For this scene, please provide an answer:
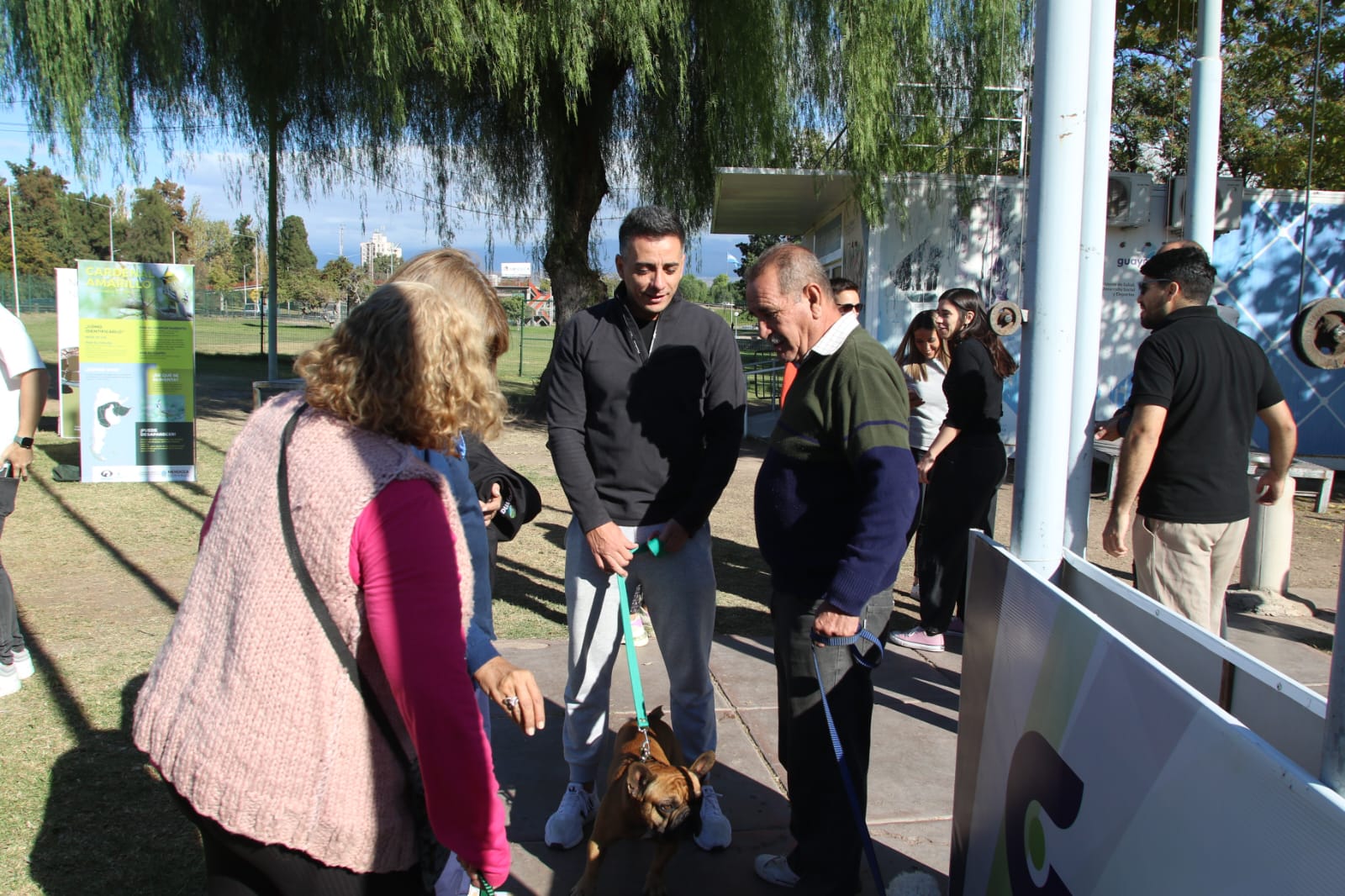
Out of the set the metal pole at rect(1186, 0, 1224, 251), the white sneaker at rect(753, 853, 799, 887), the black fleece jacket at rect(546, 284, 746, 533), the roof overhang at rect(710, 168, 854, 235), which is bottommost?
the white sneaker at rect(753, 853, 799, 887)

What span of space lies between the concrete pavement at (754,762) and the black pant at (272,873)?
1.36m

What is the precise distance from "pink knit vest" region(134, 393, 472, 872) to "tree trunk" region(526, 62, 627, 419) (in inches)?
473

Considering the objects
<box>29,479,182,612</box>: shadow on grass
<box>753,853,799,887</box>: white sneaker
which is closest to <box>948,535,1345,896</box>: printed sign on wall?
<box>753,853,799,887</box>: white sneaker

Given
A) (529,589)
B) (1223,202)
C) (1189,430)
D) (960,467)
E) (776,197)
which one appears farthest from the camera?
(776,197)

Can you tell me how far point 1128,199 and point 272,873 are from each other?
11.4 meters

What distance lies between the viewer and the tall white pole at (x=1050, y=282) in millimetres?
2416

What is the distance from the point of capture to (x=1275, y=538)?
19.8 ft

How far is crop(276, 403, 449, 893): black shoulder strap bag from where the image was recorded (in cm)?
151

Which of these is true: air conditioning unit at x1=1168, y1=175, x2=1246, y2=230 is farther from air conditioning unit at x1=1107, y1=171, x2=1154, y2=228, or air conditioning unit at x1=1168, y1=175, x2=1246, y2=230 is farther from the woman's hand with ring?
the woman's hand with ring

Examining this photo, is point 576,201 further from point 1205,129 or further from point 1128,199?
point 1205,129

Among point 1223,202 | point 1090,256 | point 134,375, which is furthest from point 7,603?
point 1223,202

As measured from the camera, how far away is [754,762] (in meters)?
3.76

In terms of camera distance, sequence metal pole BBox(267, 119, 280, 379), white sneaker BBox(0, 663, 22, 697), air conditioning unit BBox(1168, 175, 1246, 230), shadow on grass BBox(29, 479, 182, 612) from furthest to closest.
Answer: metal pole BBox(267, 119, 280, 379)
air conditioning unit BBox(1168, 175, 1246, 230)
shadow on grass BBox(29, 479, 182, 612)
white sneaker BBox(0, 663, 22, 697)

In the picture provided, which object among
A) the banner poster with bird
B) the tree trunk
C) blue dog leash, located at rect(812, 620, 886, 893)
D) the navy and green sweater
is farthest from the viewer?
the tree trunk
